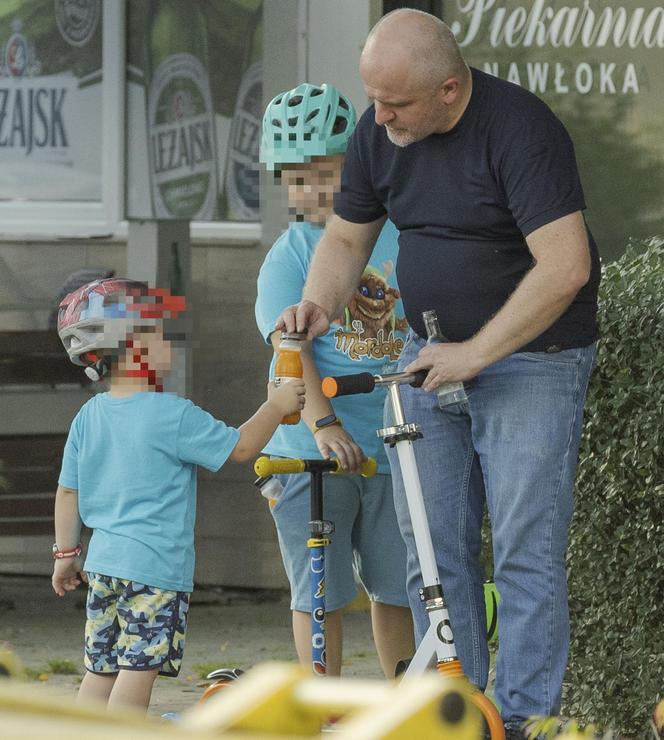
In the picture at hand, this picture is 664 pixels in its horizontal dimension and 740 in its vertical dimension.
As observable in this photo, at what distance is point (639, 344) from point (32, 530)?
3610 mm

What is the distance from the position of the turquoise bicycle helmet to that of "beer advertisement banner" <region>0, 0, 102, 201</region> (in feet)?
10.0

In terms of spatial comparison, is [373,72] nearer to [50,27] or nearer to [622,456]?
[622,456]

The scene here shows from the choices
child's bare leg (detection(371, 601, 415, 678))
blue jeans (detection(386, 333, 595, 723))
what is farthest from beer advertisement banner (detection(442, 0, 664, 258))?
blue jeans (detection(386, 333, 595, 723))

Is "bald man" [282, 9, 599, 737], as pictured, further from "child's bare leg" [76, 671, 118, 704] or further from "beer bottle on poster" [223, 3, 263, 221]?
"beer bottle on poster" [223, 3, 263, 221]

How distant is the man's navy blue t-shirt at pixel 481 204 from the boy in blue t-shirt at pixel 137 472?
17.6 inches

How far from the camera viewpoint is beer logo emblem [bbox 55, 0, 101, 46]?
704 cm

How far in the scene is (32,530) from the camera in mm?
7004

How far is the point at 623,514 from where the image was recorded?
14.7ft

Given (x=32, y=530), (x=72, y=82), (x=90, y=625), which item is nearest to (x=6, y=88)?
(x=72, y=82)

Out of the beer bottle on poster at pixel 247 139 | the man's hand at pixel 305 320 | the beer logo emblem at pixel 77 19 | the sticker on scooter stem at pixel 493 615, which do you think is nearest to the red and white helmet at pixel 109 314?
the man's hand at pixel 305 320

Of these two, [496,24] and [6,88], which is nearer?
[496,24]

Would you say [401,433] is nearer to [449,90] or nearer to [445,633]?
[445,633]

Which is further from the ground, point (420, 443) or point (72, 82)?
point (72, 82)

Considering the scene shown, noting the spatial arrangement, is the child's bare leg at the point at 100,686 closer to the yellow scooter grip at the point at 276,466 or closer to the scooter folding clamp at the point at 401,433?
the yellow scooter grip at the point at 276,466
